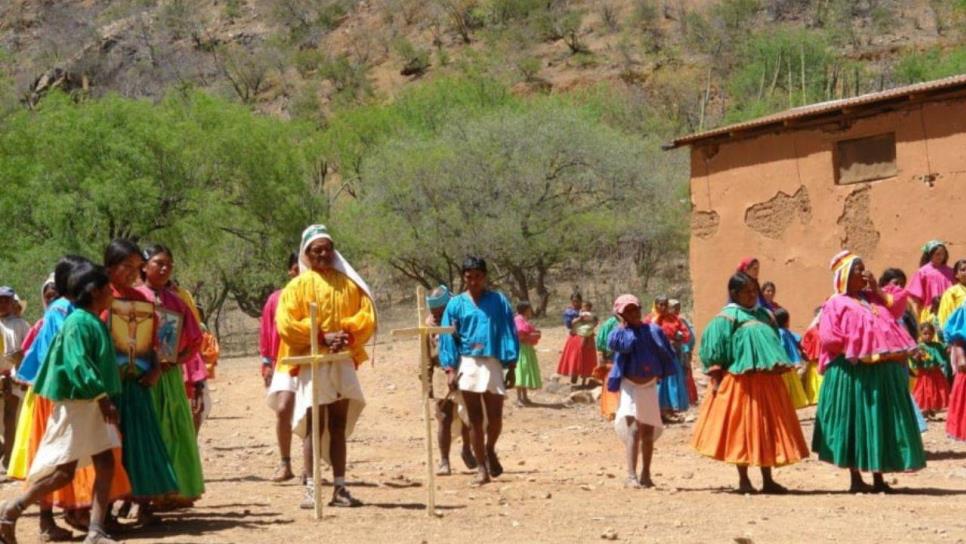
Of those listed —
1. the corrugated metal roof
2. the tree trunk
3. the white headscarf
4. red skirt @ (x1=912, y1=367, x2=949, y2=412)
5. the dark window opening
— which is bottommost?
red skirt @ (x1=912, y1=367, x2=949, y2=412)

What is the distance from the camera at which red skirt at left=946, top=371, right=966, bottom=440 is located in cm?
1138

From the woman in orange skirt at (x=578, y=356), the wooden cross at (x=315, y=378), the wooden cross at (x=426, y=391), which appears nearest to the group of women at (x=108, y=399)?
the wooden cross at (x=315, y=378)

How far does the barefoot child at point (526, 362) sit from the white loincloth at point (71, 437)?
11.0 m

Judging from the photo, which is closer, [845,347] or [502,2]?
[845,347]

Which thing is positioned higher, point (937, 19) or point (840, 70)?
point (937, 19)

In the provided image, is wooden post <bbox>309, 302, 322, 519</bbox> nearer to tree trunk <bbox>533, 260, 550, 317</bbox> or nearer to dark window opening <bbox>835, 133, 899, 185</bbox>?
dark window opening <bbox>835, 133, 899, 185</bbox>

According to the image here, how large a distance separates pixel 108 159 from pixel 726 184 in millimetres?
17654

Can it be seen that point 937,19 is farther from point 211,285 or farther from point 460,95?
point 211,285

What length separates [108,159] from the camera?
31453mm

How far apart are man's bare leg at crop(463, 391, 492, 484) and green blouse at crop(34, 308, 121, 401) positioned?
3.69 meters

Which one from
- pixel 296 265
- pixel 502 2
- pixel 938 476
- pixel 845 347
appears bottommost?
pixel 938 476

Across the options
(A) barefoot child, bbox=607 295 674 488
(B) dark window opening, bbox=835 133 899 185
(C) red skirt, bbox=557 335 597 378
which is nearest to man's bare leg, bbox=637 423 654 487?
(A) barefoot child, bbox=607 295 674 488

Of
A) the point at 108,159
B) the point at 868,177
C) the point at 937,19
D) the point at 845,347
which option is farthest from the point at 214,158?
the point at 937,19

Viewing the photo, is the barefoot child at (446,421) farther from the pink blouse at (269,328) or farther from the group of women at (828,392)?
the group of women at (828,392)
